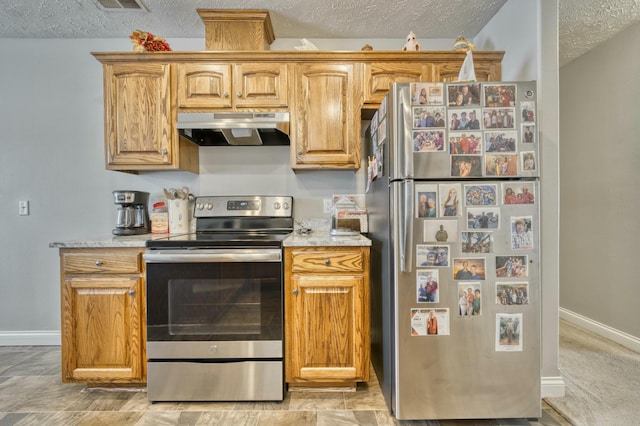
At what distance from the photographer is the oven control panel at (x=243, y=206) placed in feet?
7.59

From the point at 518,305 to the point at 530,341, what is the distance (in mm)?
181

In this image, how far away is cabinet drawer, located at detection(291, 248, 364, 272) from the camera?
5.72 ft

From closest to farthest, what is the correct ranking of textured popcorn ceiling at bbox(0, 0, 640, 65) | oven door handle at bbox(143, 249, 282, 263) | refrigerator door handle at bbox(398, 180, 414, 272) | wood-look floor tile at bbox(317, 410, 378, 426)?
refrigerator door handle at bbox(398, 180, 414, 272) < wood-look floor tile at bbox(317, 410, 378, 426) < oven door handle at bbox(143, 249, 282, 263) < textured popcorn ceiling at bbox(0, 0, 640, 65)

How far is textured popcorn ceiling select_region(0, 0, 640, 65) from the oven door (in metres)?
1.63

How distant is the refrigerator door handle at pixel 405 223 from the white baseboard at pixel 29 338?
2718 millimetres

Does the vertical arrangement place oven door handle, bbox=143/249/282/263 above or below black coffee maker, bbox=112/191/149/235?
below

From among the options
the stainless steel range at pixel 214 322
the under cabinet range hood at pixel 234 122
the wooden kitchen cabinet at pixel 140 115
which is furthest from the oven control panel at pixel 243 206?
the stainless steel range at pixel 214 322

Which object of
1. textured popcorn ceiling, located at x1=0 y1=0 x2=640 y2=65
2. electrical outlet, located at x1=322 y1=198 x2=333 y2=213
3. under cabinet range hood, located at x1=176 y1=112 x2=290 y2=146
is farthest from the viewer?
electrical outlet, located at x1=322 y1=198 x2=333 y2=213

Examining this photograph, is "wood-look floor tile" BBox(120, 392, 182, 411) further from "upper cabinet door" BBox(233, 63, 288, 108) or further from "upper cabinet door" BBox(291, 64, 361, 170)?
"upper cabinet door" BBox(233, 63, 288, 108)

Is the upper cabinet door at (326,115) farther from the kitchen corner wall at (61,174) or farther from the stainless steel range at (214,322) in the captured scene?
the stainless steel range at (214,322)

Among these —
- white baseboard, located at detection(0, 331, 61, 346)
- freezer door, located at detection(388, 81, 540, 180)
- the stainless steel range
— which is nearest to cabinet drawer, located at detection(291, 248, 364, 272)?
the stainless steel range

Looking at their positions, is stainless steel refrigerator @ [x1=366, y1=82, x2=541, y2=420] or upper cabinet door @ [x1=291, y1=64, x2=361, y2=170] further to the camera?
upper cabinet door @ [x1=291, y1=64, x2=361, y2=170]

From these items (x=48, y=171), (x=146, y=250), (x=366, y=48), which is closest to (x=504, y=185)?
(x=366, y=48)

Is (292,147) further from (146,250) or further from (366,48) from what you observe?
(146,250)
